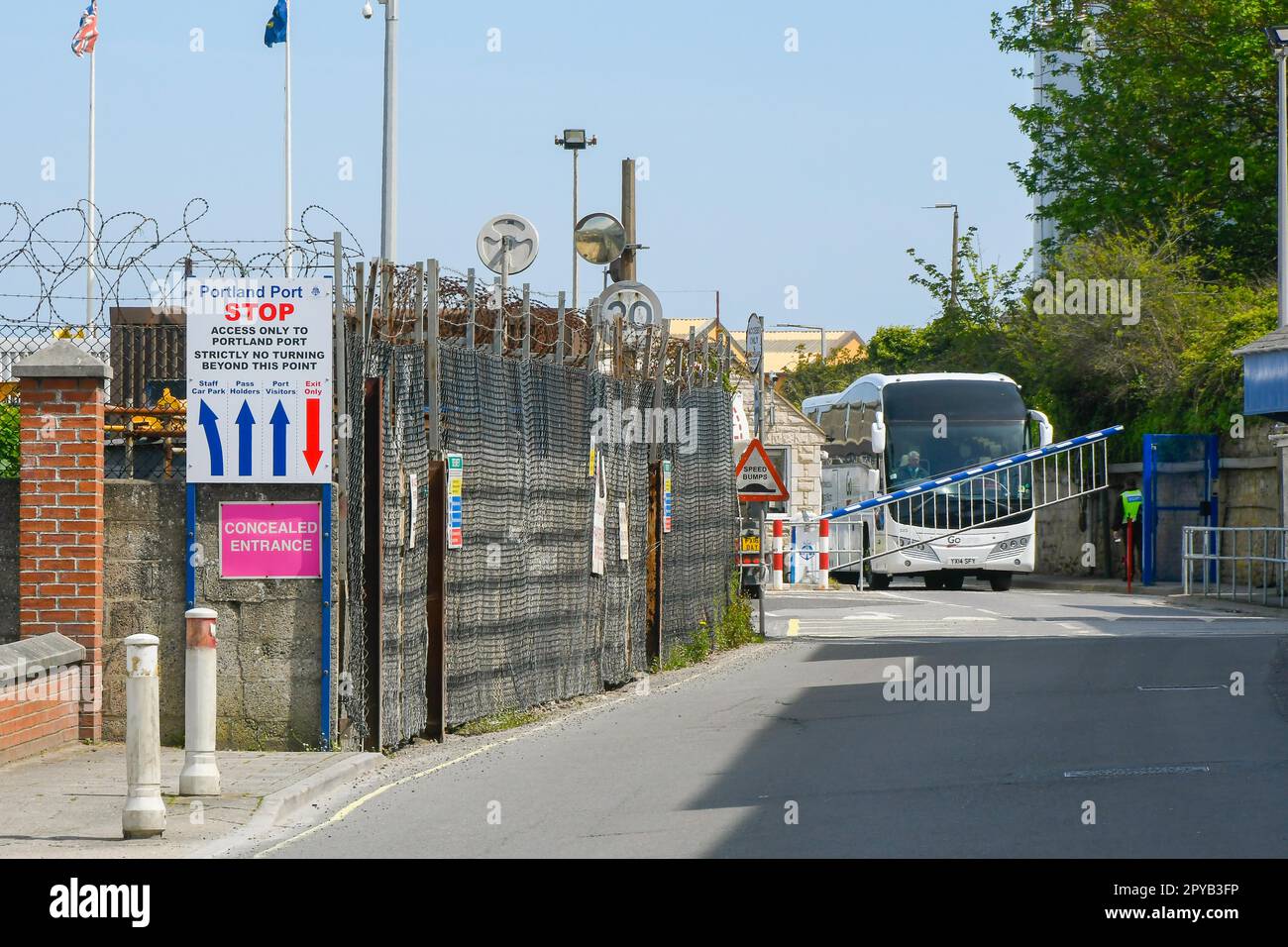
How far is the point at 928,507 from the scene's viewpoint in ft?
112

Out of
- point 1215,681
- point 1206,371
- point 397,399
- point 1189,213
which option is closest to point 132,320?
point 397,399

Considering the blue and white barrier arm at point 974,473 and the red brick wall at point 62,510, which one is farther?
the blue and white barrier arm at point 974,473

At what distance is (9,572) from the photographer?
12273 millimetres

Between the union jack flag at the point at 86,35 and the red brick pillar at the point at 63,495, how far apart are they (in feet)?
107

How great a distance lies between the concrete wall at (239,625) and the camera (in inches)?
475

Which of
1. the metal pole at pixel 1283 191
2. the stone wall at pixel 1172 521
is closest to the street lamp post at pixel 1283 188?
the metal pole at pixel 1283 191

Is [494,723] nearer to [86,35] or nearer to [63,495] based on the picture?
[63,495]

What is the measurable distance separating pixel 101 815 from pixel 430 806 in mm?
1708

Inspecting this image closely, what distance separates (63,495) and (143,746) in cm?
348

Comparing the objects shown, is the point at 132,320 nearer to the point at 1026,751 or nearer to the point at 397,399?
the point at 397,399

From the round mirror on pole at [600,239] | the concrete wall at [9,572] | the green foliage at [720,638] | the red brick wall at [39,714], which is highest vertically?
the round mirror on pole at [600,239]

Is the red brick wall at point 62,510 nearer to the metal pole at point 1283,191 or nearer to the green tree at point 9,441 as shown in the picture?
the green tree at point 9,441

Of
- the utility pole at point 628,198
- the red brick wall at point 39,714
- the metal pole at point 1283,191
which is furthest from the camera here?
the utility pole at point 628,198
